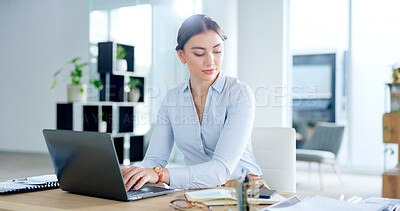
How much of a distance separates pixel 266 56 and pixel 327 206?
4.91 metres

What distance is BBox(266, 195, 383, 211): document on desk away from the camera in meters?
1.07

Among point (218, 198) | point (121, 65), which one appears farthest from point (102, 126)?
point (218, 198)

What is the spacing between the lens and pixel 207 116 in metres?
1.79

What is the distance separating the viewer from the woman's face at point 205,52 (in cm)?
172

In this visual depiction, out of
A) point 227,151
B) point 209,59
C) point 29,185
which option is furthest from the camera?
point 209,59

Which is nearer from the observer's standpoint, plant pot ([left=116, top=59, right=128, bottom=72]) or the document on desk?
the document on desk

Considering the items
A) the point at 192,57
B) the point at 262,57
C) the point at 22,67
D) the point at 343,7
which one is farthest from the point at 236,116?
the point at 22,67

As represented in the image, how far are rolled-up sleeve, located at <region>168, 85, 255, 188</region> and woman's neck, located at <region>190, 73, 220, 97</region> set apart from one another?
12cm

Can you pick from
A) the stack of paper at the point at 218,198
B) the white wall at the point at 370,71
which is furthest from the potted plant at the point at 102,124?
the stack of paper at the point at 218,198

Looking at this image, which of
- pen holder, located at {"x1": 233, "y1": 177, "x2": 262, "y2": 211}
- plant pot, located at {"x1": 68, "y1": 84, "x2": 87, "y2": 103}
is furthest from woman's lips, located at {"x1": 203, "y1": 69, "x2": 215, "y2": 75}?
plant pot, located at {"x1": 68, "y1": 84, "x2": 87, "y2": 103}

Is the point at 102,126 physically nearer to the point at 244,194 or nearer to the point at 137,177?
the point at 137,177

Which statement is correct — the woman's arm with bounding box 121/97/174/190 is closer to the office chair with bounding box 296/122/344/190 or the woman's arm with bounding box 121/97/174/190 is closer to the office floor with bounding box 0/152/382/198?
the office floor with bounding box 0/152/382/198

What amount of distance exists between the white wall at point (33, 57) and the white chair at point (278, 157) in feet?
19.3

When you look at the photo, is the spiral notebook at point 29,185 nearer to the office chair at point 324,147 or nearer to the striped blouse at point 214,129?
the striped blouse at point 214,129
